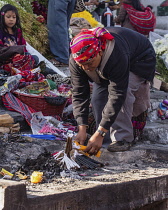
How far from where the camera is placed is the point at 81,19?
8.80m

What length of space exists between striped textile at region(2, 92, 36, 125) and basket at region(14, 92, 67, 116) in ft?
0.17

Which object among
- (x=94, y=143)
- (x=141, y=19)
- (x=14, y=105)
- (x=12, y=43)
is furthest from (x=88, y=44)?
(x=141, y=19)

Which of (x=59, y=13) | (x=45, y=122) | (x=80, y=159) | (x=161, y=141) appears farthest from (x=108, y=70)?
(x=59, y=13)

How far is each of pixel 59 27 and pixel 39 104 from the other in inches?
102

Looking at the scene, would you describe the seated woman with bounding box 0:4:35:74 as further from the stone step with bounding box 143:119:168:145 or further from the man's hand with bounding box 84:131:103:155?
the man's hand with bounding box 84:131:103:155

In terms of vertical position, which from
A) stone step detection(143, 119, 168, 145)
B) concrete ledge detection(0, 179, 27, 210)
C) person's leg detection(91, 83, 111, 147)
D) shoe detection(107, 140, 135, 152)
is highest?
concrete ledge detection(0, 179, 27, 210)

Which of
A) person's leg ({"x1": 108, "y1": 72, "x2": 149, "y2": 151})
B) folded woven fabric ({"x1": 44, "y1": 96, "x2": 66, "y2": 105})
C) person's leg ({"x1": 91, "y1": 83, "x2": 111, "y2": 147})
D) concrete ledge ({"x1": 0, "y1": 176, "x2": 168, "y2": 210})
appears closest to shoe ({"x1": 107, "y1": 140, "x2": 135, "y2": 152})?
person's leg ({"x1": 108, "y1": 72, "x2": 149, "y2": 151})

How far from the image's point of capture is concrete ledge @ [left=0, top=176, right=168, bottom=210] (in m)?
2.66

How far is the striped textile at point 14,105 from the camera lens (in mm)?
5500

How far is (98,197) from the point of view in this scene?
319 cm

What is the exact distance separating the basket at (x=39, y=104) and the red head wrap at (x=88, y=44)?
1.85 metres

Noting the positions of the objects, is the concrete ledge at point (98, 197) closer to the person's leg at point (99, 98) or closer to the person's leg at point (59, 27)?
the person's leg at point (99, 98)

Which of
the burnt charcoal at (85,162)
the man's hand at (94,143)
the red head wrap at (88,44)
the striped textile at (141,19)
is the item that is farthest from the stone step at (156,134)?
the striped textile at (141,19)

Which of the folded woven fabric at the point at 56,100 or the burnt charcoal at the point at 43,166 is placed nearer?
the burnt charcoal at the point at 43,166
